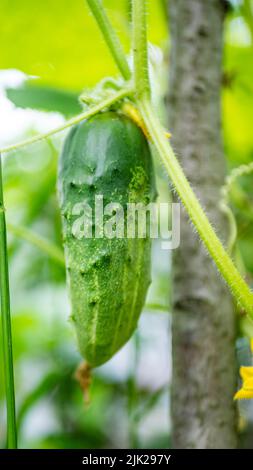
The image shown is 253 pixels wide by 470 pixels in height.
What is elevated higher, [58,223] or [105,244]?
[58,223]

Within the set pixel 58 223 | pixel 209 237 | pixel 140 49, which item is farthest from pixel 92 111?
pixel 58 223

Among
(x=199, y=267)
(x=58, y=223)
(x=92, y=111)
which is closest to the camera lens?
(x=92, y=111)

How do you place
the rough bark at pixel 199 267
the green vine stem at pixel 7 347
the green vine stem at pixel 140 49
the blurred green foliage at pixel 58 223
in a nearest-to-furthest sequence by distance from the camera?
the green vine stem at pixel 7 347 < the green vine stem at pixel 140 49 < the rough bark at pixel 199 267 < the blurred green foliage at pixel 58 223

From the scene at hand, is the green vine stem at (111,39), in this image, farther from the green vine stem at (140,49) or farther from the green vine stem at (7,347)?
the green vine stem at (7,347)

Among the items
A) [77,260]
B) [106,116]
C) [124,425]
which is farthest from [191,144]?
[124,425]

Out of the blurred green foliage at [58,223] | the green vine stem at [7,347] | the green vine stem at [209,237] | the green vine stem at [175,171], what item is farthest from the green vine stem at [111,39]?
the blurred green foliage at [58,223]

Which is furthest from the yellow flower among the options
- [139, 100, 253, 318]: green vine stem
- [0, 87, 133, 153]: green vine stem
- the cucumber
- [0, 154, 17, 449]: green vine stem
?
[0, 87, 133, 153]: green vine stem

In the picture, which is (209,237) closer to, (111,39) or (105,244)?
(105,244)
